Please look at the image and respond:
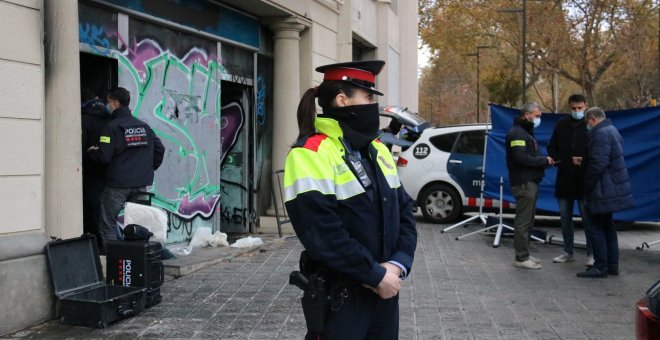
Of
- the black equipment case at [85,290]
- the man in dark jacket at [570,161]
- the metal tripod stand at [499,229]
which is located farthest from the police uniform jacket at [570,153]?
the black equipment case at [85,290]

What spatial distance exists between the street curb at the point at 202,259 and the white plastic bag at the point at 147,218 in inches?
22.7

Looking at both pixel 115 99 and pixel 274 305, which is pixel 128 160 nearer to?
pixel 115 99

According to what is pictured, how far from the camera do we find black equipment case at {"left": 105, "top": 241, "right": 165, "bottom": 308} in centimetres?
644

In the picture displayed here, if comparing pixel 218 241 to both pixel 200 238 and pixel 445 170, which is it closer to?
pixel 200 238

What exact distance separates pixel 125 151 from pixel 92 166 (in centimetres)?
47

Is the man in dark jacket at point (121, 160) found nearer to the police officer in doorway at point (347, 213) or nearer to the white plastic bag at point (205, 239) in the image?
the white plastic bag at point (205, 239)

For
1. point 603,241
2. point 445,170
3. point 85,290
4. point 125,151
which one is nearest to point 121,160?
point 125,151

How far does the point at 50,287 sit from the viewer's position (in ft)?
19.9

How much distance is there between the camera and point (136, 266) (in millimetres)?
6461

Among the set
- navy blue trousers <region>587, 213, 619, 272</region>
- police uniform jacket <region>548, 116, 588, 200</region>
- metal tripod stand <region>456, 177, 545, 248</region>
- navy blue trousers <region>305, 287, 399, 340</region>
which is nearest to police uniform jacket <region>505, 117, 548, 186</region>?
police uniform jacket <region>548, 116, 588, 200</region>

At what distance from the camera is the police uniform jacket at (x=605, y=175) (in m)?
8.01

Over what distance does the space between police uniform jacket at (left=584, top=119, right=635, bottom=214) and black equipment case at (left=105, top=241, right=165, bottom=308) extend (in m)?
4.64

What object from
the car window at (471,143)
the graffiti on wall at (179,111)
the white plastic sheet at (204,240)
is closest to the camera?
the graffiti on wall at (179,111)

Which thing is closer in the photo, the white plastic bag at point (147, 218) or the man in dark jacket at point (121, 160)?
the man in dark jacket at point (121, 160)
